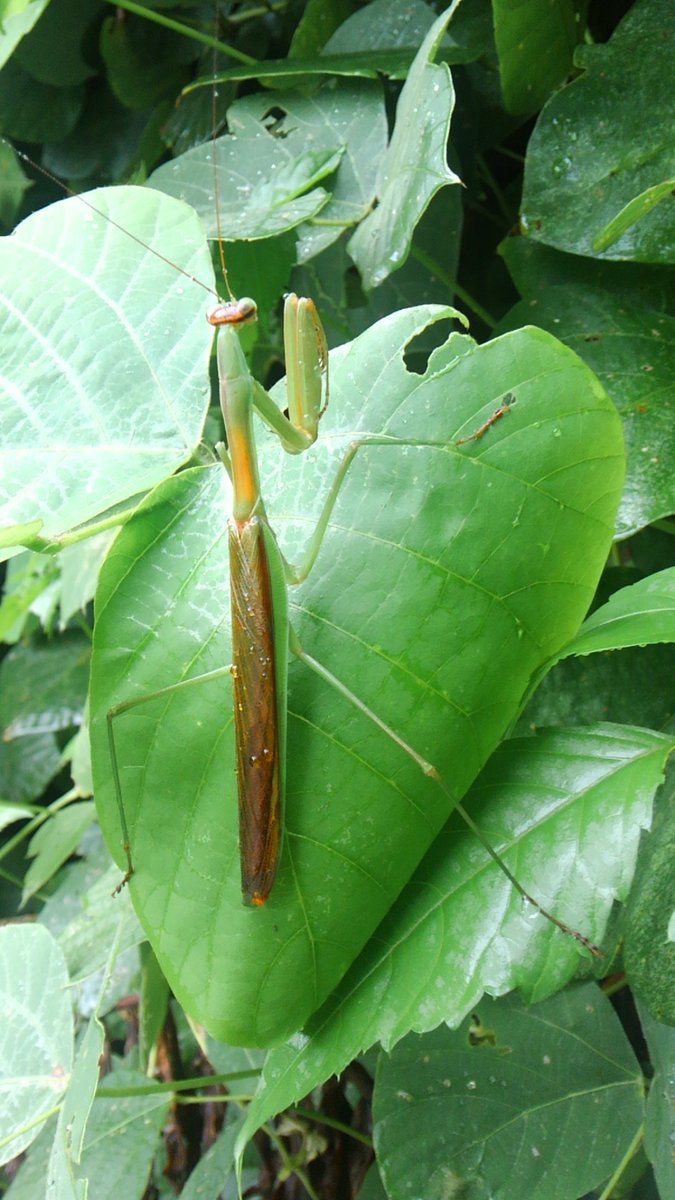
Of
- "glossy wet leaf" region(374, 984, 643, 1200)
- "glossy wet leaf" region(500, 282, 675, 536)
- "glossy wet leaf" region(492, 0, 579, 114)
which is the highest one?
"glossy wet leaf" region(492, 0, 579, 114)

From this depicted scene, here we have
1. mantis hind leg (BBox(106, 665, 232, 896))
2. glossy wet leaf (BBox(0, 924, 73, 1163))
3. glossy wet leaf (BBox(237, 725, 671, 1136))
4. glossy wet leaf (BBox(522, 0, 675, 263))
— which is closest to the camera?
glossy wet leaf (BBox(237, 725, 671, 1136))

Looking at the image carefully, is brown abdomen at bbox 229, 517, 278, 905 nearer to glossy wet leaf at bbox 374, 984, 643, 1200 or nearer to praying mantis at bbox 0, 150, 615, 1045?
praying mantis at bbox 0, 150, 615, 1045

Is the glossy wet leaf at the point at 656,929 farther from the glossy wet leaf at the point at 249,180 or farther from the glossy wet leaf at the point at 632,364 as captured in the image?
the glossy wet leaf at the point at 249,180

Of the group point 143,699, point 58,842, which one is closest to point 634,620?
point 143,699

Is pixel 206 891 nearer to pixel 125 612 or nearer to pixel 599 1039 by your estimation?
pixel 125 612

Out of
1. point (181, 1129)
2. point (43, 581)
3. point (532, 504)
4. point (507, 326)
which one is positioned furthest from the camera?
point (43, 581)

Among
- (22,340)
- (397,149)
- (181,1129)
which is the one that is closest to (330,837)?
(22,340)

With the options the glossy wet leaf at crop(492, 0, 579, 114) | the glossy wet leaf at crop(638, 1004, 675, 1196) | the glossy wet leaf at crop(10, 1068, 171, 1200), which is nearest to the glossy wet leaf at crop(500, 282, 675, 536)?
the glossy wet leaf at crop(492, 0, 579, 114)
